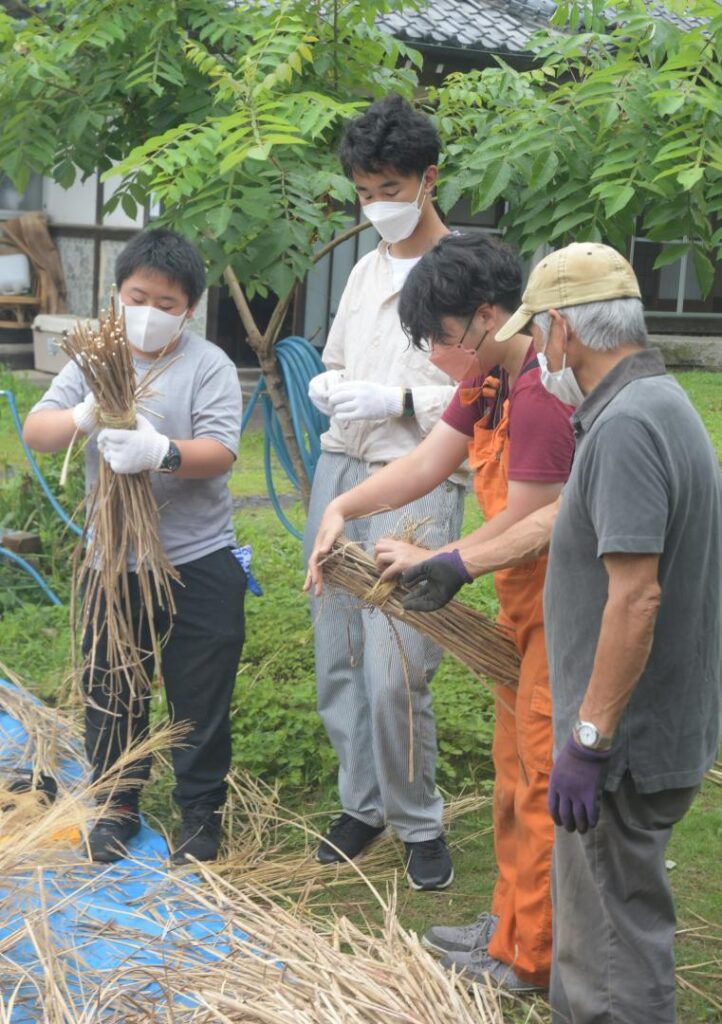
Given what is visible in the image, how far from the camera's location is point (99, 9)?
5.00 metres

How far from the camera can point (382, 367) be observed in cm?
402

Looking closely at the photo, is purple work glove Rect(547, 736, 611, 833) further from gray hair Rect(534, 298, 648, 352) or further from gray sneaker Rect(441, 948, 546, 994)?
gray sneaker Rect(441, 948, 546, 994)

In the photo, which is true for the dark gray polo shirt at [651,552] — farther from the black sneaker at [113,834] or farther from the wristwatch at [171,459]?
the black sneaker at [113,834]

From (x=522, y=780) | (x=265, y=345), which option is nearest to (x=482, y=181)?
(x=265, y=345)

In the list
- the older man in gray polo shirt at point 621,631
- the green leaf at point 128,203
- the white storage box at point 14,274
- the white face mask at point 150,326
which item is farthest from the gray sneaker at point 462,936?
the white storage box at point 14,274

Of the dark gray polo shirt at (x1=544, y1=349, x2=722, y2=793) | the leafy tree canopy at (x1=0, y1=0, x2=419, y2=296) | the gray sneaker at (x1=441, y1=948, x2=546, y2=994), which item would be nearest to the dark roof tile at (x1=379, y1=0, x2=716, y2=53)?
the leafy tree canopy at (x1=0, y1=0, x2=419, y2=296)

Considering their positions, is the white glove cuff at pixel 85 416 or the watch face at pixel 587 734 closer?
the watch face at pixel 587 734

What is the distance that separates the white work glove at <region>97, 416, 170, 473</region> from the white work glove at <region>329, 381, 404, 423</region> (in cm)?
49

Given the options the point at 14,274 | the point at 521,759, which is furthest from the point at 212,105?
the point at 14,274

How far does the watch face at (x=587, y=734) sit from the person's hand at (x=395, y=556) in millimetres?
794

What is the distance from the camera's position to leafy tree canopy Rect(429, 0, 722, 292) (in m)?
3.98

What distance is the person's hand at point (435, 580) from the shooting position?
10.3 ft

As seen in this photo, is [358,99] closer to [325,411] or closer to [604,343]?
[325,411]

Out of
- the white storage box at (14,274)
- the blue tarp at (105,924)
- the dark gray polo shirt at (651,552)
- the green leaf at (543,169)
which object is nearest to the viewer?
the dark gray polo shirt at (651,552)
